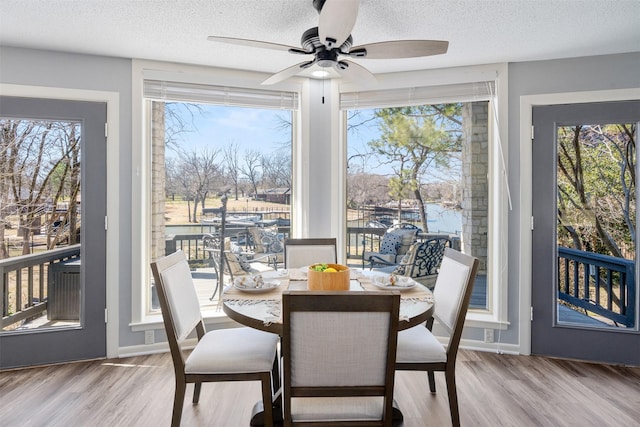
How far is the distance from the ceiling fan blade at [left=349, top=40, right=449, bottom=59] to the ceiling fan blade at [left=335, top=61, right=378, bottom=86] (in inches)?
3.1

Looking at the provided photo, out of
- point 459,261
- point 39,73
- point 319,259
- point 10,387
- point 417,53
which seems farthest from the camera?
point 319,259

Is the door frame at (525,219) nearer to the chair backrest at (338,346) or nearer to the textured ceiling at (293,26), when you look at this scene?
the textured ceiling at (293,26)

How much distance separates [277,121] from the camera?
3553 mm

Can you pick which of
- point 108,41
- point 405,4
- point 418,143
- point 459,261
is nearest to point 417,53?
point 405,4

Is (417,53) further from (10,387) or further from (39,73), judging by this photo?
(10,387)

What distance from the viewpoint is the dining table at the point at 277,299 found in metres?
1.71

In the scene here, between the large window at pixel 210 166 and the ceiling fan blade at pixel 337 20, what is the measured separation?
168cm

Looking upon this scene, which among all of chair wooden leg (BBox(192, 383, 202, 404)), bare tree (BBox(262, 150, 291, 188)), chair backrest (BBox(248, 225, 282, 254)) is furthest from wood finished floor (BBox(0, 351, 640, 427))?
bare tree (BBox(262, 150, 291, 188))

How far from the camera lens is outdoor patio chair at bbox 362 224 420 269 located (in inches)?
138

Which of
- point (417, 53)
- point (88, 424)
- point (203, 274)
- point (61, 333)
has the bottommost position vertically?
point (88, 424)

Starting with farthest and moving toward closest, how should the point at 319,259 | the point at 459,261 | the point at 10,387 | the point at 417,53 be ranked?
the point at 319,259 < the point at 10,387 < the point at 459,261 < the point at 417,53

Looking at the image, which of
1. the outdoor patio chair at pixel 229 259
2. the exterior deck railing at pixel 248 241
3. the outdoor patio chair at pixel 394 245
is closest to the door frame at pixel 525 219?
the exterior deck railing at pixel 248 241

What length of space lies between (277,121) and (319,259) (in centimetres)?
143

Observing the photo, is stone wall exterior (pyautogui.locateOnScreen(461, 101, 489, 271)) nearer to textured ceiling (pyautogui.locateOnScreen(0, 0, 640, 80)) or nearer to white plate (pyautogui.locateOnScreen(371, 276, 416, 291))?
textured ceiling (pyautogui.locateOnScreen(0, 0, 640, 80))
